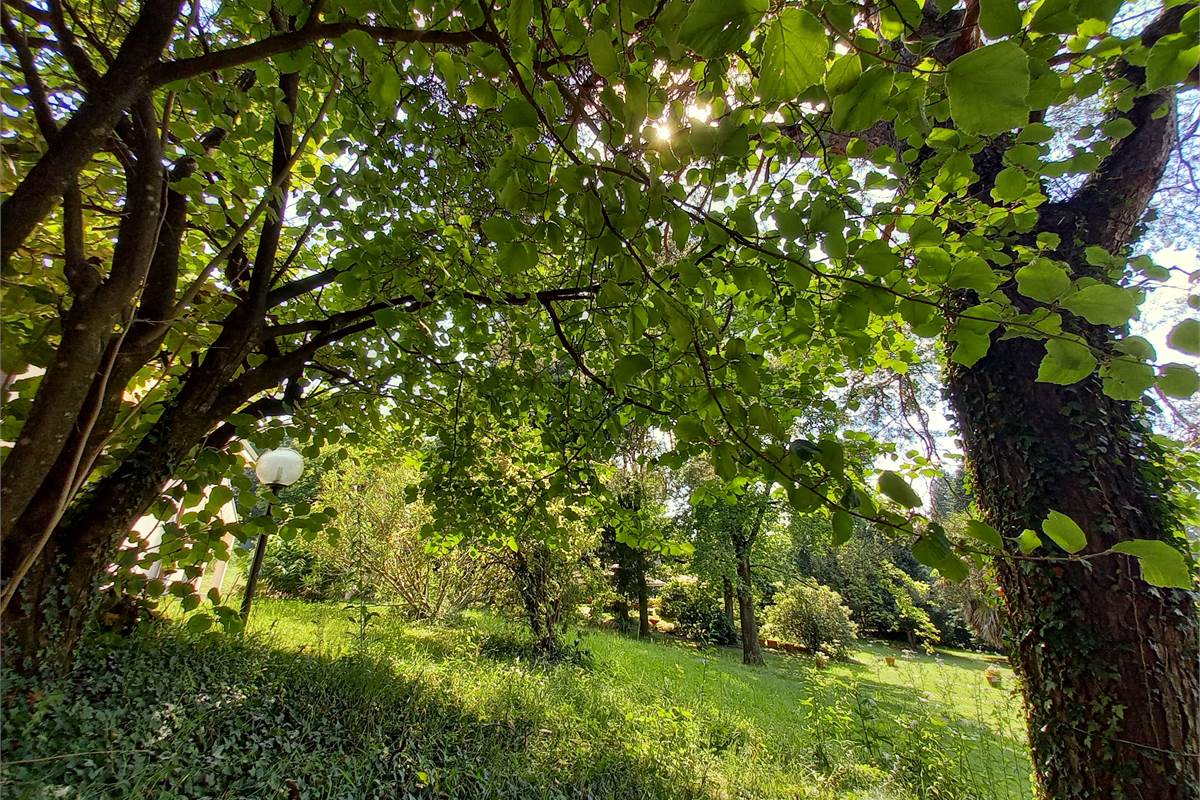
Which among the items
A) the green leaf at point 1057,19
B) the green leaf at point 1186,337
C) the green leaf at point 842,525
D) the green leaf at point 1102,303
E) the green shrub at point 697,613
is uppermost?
the green leaf at point 1057,19

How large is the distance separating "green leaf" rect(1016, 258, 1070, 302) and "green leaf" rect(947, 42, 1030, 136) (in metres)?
0.27

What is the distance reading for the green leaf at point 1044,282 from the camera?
68 cm

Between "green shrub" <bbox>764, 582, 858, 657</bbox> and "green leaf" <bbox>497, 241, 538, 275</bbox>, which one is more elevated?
"green leaf" <bbox>497, 241, 538, 275</bbox>

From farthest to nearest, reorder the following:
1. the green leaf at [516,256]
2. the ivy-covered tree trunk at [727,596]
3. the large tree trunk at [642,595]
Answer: the large tree trunk at [642,595] → the ivy-covered tree trunk at [727,596] → the green leaf at [516,256]

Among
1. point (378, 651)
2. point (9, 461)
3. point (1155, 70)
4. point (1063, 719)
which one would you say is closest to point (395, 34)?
point (1155, 70)

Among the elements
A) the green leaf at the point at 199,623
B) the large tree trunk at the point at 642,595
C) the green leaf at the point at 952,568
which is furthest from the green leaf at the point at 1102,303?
the large tree trunk at the point at 642,595

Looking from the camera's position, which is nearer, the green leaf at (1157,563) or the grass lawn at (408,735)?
the green leaf at (1157,563)

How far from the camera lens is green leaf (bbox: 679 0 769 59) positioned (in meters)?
0.48

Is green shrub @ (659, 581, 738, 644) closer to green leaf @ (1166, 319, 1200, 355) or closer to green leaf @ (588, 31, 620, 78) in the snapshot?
green leaf @ (1166, 319, 1200, 355)

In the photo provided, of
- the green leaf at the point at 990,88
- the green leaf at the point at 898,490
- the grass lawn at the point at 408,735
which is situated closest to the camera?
the green leaf at the point at 990,88

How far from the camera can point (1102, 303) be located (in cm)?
67

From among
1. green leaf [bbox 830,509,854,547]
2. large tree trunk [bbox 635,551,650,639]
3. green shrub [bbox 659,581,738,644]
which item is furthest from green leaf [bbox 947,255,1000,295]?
large tree trunk [bbox 635,551,650,639]

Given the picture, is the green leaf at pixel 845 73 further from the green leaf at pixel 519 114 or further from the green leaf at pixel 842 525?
the green leaf at pixel 842 525

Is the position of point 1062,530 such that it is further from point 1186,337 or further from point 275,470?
point 275,470
